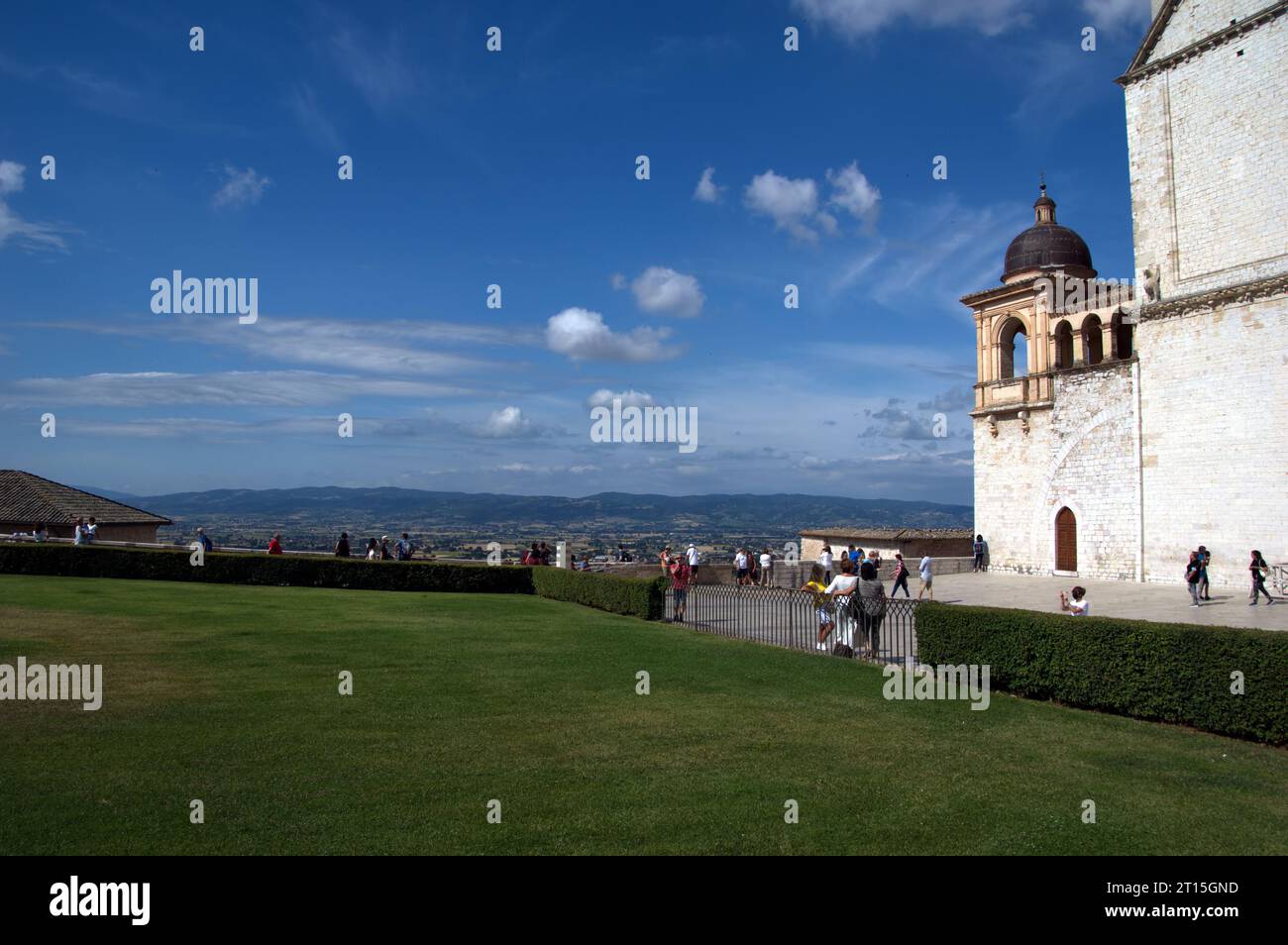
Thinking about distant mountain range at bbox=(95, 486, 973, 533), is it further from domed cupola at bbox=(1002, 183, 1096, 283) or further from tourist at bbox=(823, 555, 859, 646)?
tourist at bbox=(823, 555, 859, 646)

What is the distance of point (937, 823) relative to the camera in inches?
262

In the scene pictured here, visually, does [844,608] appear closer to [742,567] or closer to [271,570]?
[742,567]

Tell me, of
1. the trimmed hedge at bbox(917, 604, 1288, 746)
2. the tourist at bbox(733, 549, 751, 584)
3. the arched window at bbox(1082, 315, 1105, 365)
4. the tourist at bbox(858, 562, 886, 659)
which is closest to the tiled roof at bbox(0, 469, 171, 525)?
the tourist at bbox(733, 549, 751, 584)

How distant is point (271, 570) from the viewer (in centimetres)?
2644

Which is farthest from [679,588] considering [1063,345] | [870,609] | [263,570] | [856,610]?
[1063,345]

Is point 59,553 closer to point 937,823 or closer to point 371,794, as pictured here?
point 371,794

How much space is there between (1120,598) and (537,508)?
100199mm

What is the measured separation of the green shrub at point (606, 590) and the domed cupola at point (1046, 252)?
21.7 m

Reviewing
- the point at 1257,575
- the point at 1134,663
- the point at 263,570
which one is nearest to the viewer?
the point at 1134,663

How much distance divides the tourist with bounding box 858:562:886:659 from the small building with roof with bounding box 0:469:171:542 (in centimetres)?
3143

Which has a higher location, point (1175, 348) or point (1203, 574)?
point (1175, 348)

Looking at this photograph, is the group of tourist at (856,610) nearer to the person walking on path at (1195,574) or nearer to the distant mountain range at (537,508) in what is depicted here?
the person walking on path at (1195,574)

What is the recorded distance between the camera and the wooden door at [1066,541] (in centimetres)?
2964

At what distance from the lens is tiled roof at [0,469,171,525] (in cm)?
3353
